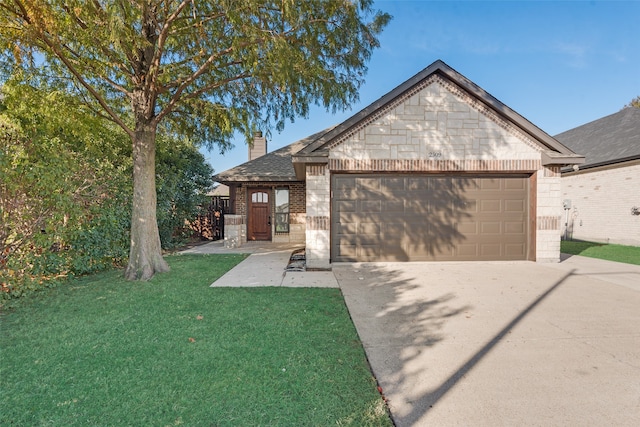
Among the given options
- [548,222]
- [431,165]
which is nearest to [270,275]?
[431,165]

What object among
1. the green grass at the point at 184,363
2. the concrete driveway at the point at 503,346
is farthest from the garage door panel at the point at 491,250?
the green grass at the point at 184,363

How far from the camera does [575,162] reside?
8.06 m

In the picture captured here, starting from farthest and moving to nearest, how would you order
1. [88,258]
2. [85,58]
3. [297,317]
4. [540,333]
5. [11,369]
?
[88,258] < [85,58] < [297,317] < [540,333] < [11,369]

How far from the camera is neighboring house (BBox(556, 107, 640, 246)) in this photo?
40.4 ft

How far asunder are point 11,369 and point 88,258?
4683 millimetres

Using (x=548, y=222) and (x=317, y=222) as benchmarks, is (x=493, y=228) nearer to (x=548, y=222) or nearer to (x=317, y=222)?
(x=548, y=222)

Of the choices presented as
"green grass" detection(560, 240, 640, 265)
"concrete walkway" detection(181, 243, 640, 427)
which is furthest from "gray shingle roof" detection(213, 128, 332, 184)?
"green grass" detection(560, 240, 640, 265)

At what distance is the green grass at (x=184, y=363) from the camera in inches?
92.6

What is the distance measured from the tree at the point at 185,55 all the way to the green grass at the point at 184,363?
8.47 ft

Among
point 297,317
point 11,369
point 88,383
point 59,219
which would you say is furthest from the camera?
point 59,219

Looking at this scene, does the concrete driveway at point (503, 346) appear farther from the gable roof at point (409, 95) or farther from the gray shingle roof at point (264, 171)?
the gray shingle roof at point (264, 171)

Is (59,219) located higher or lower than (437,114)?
lower

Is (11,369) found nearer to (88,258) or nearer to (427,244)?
(88,258)

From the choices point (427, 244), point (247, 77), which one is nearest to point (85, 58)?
point (247, 77)
